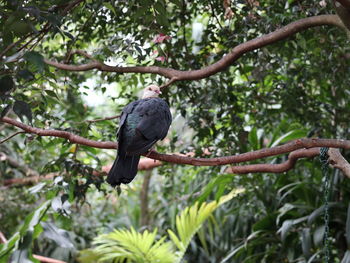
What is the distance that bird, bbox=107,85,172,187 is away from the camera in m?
2.45

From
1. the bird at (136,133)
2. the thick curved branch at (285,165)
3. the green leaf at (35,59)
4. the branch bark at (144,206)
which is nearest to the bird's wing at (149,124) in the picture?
the bird at (136,133)

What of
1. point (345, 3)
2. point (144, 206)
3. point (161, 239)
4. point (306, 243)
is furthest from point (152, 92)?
point (144, 206)

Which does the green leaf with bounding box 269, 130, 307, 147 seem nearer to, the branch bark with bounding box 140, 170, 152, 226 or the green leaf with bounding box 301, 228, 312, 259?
the green leaf with bounding box 301, 228, 312, 259

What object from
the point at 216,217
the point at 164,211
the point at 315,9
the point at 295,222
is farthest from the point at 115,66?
the point at 164,211

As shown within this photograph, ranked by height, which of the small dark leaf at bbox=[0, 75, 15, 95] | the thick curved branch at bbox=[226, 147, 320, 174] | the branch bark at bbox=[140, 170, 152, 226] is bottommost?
the small dark leaf at bbox=[0, 75, 15, 95]

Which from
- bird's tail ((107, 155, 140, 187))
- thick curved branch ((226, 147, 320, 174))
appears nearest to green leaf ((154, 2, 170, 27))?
bird's tail ((107, 155, 140, 187))

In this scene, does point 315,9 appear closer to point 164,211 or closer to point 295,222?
point 295,222

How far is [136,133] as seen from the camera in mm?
2553

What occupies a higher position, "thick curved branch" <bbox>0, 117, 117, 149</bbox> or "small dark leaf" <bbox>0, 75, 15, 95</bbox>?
"thick curved branch" <bbox>0, 117, 117, 149</bbox>

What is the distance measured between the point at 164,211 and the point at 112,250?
127cm

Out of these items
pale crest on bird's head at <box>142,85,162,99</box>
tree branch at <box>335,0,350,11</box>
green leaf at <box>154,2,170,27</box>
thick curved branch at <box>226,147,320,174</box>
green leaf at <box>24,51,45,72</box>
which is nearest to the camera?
green leaf at <box>24,51,45,72</box>

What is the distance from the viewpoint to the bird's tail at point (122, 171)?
2.42 metres

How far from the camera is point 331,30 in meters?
3.09

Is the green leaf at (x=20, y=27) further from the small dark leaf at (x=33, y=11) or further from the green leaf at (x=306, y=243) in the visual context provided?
the green leaf at (x=306, y=243)
